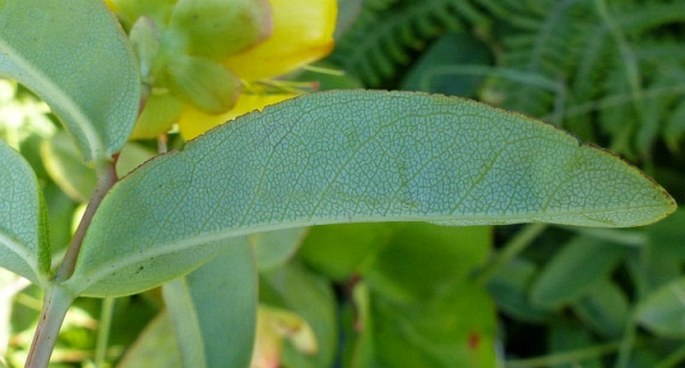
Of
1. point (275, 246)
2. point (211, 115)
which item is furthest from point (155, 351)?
point (211, 115)

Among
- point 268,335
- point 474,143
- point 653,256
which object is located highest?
point 474,143

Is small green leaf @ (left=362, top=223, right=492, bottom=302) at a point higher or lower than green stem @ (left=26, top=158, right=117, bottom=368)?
lower

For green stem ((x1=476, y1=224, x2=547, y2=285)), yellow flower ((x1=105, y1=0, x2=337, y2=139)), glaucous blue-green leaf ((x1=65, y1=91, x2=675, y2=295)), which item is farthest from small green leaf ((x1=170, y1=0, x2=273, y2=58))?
green stem ((x1=476, y1=224, x2=547, y2=285))

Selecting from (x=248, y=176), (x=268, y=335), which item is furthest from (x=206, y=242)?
(x=268, y=335)

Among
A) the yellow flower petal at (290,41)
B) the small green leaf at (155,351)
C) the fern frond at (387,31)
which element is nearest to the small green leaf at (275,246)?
the small green leaf at (155,351)

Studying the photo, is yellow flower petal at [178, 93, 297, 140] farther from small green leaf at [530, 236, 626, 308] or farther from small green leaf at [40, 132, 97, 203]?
small green leaf at [530, 236, 626, 308]

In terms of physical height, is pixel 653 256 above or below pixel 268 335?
below

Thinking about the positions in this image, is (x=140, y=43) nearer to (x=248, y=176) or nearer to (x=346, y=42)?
(x=248, y=176)
